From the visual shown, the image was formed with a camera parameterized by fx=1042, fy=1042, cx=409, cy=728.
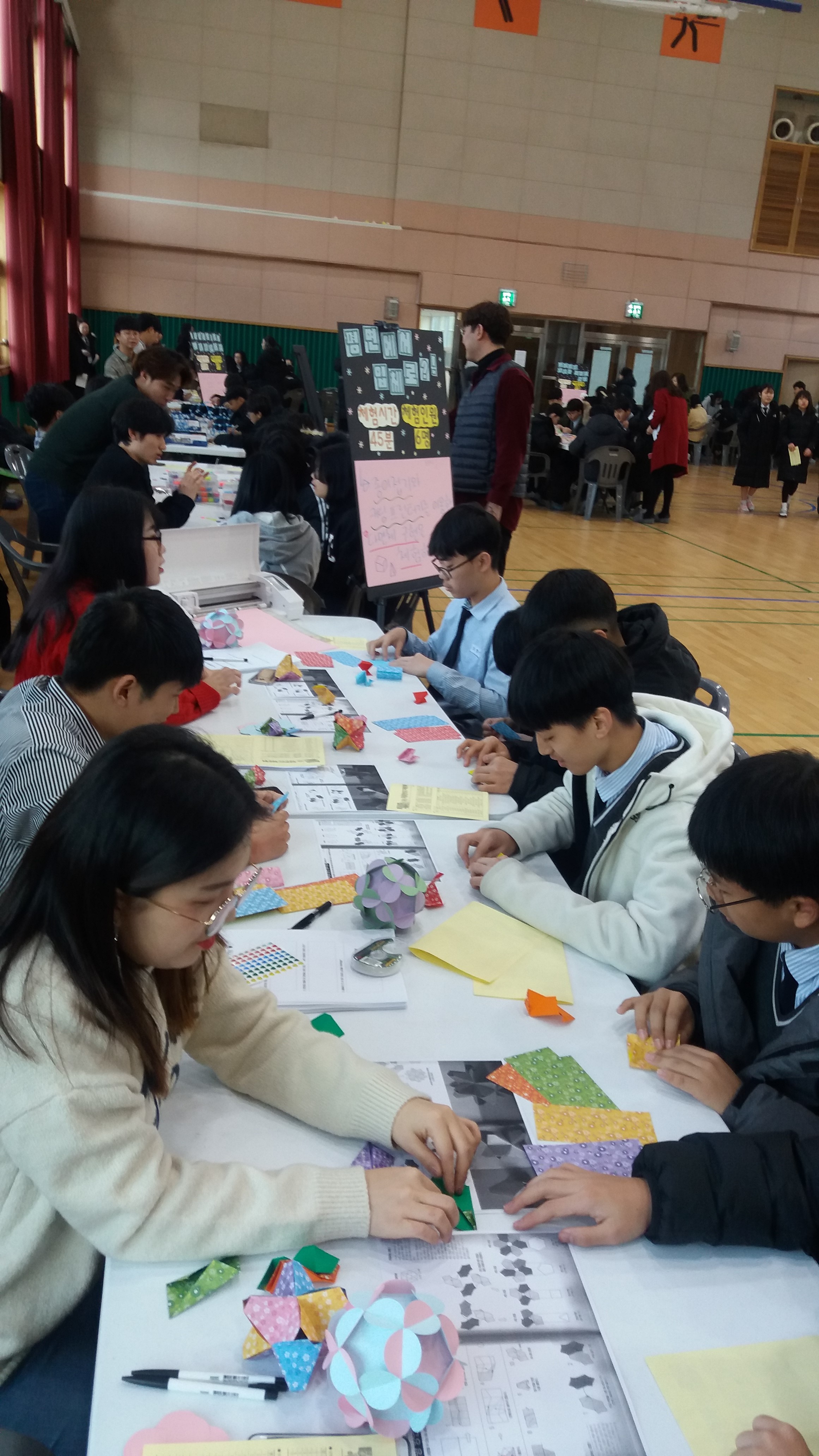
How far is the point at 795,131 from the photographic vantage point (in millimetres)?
15023

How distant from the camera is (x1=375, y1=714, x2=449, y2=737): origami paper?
269 cm

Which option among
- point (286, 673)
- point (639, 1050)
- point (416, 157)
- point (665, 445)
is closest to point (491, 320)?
point (286, 673)

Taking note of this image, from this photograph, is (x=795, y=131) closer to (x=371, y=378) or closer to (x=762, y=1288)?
(x=371, y=378)

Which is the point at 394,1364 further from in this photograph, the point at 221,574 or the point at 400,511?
the point at 400,511

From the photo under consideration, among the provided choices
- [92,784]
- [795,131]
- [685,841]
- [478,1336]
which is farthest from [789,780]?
[795,131]

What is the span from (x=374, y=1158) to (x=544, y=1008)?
15.2 inches

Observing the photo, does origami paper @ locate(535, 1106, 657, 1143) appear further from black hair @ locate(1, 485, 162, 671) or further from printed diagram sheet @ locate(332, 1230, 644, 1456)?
black hair @ locate(1, 485, 162, 671)

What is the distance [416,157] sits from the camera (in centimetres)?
1402

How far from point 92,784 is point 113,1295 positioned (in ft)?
1.62

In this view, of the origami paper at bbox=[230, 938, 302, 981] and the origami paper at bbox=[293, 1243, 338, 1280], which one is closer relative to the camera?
the origami paper at bbox=[293, 1243, 338, 1280]

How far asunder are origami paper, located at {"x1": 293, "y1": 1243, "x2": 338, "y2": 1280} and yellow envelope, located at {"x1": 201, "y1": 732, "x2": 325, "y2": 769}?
4.42ft

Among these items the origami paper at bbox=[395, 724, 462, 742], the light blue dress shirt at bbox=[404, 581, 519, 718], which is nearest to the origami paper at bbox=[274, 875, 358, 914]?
the origami paper at bbox=[395, 724, 462, 742]

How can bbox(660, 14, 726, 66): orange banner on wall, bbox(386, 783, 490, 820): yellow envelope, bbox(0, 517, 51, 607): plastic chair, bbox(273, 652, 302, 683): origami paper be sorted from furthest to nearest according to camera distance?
bbox(660, 14, 726, 66): orange banner on wall
bbox(0, 517, 51, 607): plastic chair
bbox(273, 652, 302, 683): origami paper
bbox(386, 783, 490, 820): yellow envelope

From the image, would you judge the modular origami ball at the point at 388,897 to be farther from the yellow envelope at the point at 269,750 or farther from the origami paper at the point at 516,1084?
the yellow envelope at the point at 269,750
